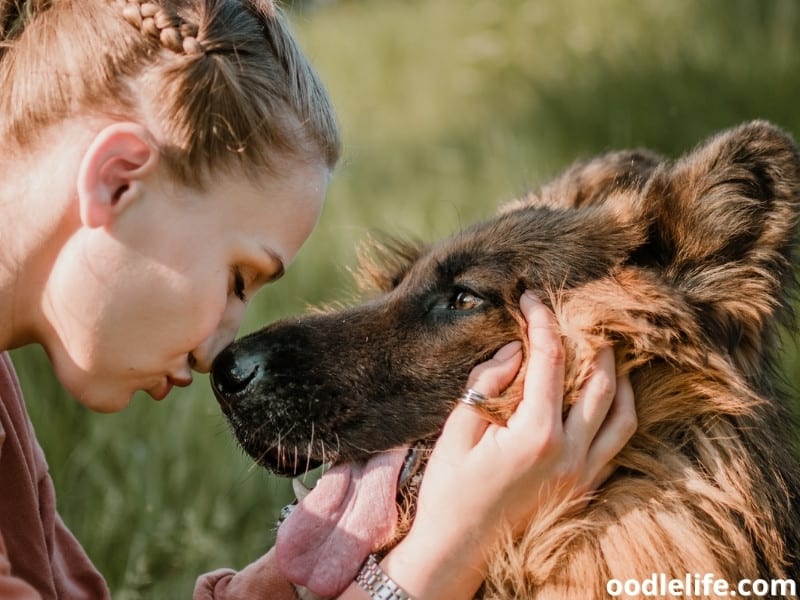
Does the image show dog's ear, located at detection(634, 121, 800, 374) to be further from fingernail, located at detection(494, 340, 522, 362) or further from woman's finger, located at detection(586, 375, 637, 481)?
fingernail, located at detection(494, 340, 522, 362)

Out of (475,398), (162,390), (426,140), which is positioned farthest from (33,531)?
(426,140)

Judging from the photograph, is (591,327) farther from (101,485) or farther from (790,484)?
(101,485)

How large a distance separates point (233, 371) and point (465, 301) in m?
0.62

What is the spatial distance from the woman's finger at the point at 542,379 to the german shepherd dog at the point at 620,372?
5cm

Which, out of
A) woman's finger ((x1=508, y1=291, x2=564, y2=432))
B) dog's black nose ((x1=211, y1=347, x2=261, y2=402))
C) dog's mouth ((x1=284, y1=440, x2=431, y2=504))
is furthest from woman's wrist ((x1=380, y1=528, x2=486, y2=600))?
dog's black nose ((x1=211, y1=347, x2=261, y2=402))

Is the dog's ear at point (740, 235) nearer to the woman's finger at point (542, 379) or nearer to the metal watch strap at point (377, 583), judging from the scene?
the woman's finger at point (542, 379)

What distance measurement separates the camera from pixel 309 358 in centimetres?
282

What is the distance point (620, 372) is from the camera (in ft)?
8.65

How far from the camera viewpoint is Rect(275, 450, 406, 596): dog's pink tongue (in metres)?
2.62

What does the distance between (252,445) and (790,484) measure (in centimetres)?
130

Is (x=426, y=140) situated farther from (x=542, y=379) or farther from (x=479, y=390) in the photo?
(x=542, y=379)

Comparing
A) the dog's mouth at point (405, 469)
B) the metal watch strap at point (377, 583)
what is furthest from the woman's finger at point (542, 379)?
the metal watch strap at point (377, 583)

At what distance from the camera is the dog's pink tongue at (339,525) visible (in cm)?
262

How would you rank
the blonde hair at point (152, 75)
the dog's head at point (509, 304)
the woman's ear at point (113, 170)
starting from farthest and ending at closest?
the dog's head at point (509, 304) → the blonde hair at point (152, 75) → the woman's ear at point (113, 170)
